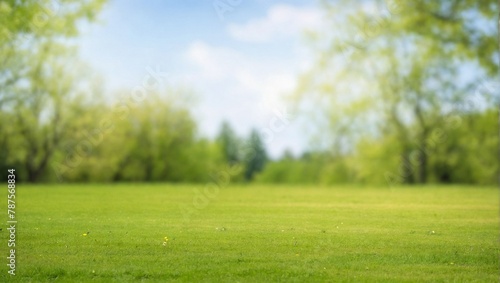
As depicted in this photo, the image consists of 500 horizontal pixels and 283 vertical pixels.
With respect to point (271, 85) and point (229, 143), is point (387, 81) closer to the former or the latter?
point (271, 85)

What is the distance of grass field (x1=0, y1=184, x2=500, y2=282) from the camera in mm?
15516

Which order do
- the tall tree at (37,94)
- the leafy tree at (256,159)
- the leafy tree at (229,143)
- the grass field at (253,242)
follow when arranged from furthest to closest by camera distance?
the leafy tree at (256,159) < the leafy tree at (229,143) < the tall tree at (37,94) < the grass field at (253,242)

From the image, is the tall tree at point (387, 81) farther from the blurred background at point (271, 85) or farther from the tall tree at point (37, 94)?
the tall tree at point (37, 94)

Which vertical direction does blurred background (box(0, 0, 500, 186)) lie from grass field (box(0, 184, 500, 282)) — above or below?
above

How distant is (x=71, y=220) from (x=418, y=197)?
21118mm

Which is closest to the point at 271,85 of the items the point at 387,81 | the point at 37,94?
the point at 387,81

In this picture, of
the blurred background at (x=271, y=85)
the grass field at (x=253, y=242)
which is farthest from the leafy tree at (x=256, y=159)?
the grass field at (x=253, y=242)

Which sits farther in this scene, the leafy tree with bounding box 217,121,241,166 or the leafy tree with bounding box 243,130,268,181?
the leafy tree with bounding box 243,130,268,181

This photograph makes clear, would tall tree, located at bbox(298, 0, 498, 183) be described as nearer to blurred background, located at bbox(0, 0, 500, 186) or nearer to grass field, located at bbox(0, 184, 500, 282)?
blurred background, located at bbox(0, 0, 500, 186)

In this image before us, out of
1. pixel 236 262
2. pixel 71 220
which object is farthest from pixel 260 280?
pixel 71 220

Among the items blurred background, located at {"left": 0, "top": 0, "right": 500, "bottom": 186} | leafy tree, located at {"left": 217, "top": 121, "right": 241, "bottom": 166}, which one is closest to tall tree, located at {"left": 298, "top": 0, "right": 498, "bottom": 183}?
blurred background, located at {"left": 0, "top": 0, "right": 500, "bottom": 186}

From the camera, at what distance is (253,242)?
18.9 metres

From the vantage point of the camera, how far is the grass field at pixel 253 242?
1552 centimetres

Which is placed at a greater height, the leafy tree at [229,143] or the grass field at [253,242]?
the leafy tree at [229,143]
